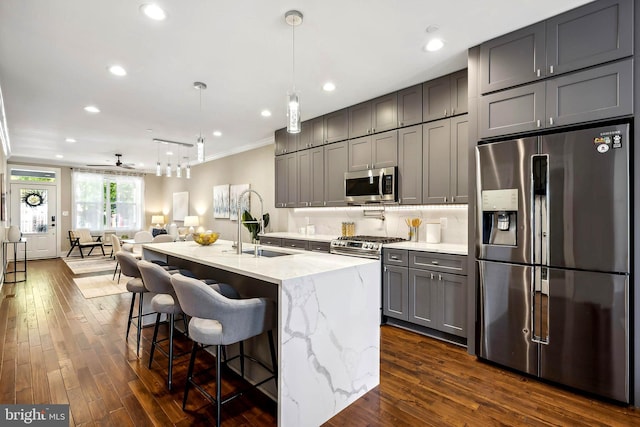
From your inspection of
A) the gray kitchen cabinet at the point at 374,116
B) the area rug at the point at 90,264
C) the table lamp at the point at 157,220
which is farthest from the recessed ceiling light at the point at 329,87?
the table lamp at the point at 157,220

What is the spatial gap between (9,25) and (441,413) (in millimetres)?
4276

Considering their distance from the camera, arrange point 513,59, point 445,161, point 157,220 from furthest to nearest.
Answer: point 157,220
point 445,161
point 513,59

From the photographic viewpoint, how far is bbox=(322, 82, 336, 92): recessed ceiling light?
3.70 meters

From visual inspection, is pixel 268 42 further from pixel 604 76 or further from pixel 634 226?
pixel 634 226

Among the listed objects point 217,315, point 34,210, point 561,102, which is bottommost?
point 217,315

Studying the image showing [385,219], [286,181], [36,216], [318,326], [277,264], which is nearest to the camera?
[318,326]

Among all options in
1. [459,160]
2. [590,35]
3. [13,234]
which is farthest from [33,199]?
[590,35]

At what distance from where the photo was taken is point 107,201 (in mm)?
9789

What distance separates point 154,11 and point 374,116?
2.64 metres

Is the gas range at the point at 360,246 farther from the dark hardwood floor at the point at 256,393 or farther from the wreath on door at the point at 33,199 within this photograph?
the wreath on door at the point at 33,199

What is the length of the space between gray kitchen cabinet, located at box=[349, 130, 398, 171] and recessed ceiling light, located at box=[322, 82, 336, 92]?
0.79m

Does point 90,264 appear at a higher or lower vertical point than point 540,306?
lower

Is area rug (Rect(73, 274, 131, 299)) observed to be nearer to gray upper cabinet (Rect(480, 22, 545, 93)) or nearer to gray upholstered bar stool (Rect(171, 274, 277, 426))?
gray upholstered bar stool (Rect(171, 274, 277, 426))
